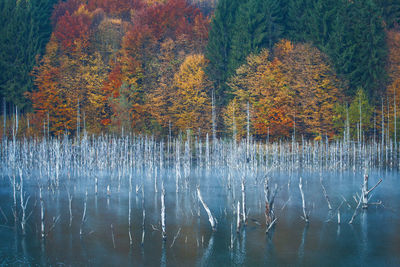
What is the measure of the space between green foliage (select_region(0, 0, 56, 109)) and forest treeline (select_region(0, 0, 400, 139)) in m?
0.10

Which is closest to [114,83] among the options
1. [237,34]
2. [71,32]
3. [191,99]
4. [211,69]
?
[191,99]

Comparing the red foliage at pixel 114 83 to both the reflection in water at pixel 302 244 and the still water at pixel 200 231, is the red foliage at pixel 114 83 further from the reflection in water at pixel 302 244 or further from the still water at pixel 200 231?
the reflection in water at pixel 302 244

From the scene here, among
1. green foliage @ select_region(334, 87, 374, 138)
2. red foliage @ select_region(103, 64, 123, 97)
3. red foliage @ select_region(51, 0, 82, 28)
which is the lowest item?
green foliage @ select_region(334, 87, 374, 138)

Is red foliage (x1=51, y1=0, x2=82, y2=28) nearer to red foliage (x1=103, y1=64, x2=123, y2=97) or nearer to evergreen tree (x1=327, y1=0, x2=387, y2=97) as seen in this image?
red foliage (x1=103, y1=64, x2=123, y2=97)

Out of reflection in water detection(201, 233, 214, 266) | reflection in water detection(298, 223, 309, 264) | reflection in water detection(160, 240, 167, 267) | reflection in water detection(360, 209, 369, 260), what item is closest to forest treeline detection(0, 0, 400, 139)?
reflection in water detection(360, 209, 369, 260)

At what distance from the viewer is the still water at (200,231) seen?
11875 mm

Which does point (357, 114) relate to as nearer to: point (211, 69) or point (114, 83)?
point (211, 69)

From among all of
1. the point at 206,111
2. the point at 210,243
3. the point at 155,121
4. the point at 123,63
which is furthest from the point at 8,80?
the point at 210,243

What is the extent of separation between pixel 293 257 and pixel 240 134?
26561 mm

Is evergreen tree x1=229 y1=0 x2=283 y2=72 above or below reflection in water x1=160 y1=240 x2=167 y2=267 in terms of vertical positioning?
above

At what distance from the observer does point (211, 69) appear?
42.0 metres

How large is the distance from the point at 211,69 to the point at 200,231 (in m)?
Result: 29.3

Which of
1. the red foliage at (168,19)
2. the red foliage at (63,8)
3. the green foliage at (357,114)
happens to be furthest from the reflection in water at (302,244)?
the red foliage at (63,8)

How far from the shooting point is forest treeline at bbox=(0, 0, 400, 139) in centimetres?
3597
